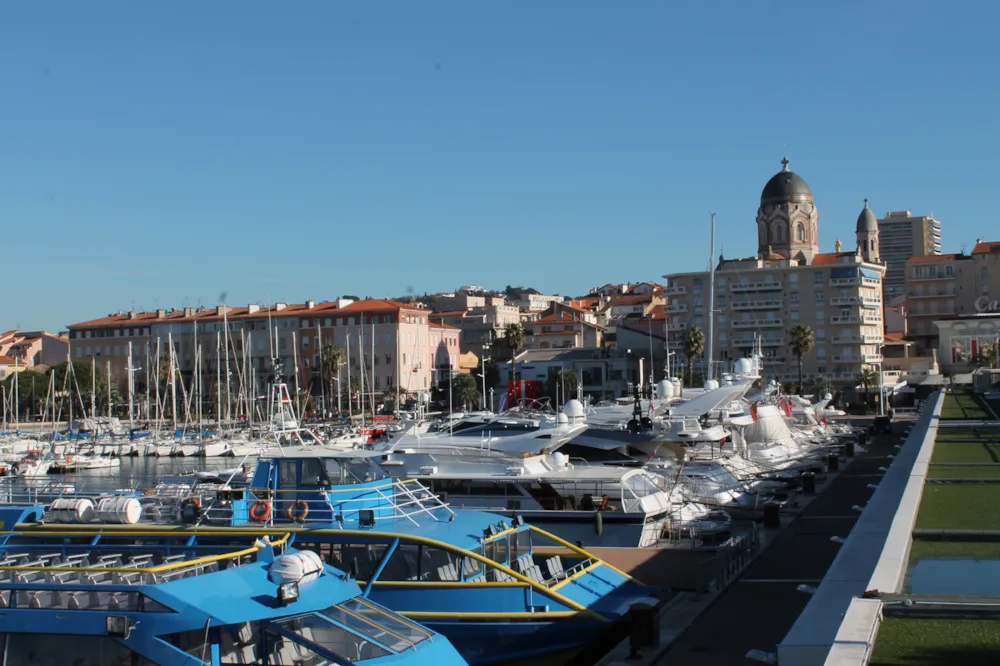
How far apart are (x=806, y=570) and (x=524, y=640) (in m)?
8.15

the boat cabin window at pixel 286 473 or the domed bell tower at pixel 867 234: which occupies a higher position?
the domed bell tower at pixel 867 234

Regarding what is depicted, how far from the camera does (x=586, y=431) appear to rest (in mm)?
36031

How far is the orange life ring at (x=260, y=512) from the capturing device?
62.0 ft

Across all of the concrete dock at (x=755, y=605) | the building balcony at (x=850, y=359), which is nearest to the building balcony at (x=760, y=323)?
the building balcony at (x=850, y=359)

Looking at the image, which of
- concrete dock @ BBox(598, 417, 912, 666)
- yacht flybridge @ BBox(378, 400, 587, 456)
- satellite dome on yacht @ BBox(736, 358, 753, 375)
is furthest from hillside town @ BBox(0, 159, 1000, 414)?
concrete dock @ BBox(598, 417, 912, 666)

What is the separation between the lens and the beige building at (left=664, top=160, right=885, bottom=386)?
97.8 meters

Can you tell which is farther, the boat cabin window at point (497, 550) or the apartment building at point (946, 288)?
the apartment building at point (946, 288)

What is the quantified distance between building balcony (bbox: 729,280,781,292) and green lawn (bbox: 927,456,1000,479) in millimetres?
76419

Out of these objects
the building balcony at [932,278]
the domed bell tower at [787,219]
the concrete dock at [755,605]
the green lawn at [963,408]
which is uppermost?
the domed bell tower at [787,219]

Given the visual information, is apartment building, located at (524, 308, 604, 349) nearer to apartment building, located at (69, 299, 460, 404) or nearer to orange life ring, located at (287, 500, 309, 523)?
apartment building, located at (69, 299, 460, 404)

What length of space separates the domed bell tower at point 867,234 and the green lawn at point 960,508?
395 feet

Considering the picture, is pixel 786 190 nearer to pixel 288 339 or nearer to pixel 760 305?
pixel 760 305

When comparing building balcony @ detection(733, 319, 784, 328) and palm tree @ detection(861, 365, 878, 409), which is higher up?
building balcony @ detection(733, 319, 784, 328)

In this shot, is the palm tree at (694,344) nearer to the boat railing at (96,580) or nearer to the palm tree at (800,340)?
the palm tree at (800,340)
